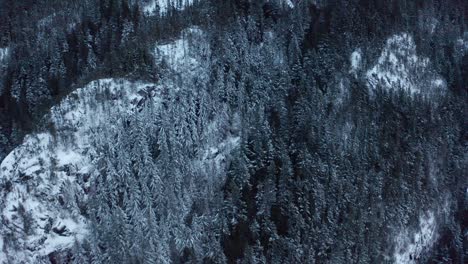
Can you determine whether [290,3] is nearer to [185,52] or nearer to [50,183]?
[185,52]

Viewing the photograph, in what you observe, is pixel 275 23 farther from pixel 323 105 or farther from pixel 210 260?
pixel 210 260

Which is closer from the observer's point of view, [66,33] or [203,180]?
[203,180]

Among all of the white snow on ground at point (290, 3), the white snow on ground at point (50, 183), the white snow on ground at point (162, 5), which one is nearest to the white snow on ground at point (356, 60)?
the white snow on ground at point (290, 3)

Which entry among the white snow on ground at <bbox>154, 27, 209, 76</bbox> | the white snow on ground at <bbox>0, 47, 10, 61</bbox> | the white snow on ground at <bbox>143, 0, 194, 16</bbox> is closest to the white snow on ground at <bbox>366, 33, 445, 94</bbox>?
the white snow on ground at <bbox>154, 27, 209, 76</bbox>

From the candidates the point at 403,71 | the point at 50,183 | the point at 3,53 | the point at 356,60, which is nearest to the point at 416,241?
the point at 403,71

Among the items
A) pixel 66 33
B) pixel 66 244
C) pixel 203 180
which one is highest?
pixel 66 33

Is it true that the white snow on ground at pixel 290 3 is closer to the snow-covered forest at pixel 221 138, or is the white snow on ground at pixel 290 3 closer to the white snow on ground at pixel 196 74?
the snow-covered forest at pixel 221 138

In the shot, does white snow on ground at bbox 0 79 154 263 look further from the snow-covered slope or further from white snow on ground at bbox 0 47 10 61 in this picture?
white snow on ground at bbox 0 47 10 61

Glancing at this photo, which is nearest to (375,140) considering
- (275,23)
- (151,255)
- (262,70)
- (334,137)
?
(334,137)
